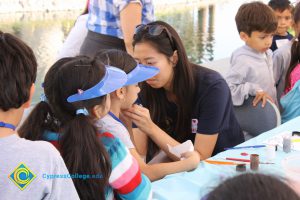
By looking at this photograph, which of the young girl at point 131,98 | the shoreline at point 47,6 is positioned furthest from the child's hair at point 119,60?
the shoreline at point 47,6

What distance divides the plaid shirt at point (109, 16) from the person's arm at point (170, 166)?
946 mm

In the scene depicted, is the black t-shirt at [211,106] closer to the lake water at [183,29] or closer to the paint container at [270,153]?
the paint container at [270,153]

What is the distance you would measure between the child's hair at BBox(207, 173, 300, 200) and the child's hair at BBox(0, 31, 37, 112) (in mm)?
542

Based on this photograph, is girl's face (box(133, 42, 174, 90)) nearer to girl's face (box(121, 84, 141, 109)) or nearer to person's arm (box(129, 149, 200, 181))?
girl's face (box(121, 84, 141, 109))

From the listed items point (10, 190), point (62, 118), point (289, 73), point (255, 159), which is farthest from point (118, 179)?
point (289, 73)

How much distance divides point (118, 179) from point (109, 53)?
0.51 meters

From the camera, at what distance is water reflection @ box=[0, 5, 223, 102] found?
561cm

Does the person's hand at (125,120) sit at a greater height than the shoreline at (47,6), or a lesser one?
greater

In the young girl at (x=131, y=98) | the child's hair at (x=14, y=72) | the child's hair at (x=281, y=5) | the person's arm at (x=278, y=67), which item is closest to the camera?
the child's hair at (x=14, y=72)

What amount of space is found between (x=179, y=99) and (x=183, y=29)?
232 inches

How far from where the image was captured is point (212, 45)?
21.1 ft

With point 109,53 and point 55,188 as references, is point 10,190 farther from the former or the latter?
point 109,53

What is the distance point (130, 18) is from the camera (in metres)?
2.10

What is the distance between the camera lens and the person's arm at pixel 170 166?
1.42m
